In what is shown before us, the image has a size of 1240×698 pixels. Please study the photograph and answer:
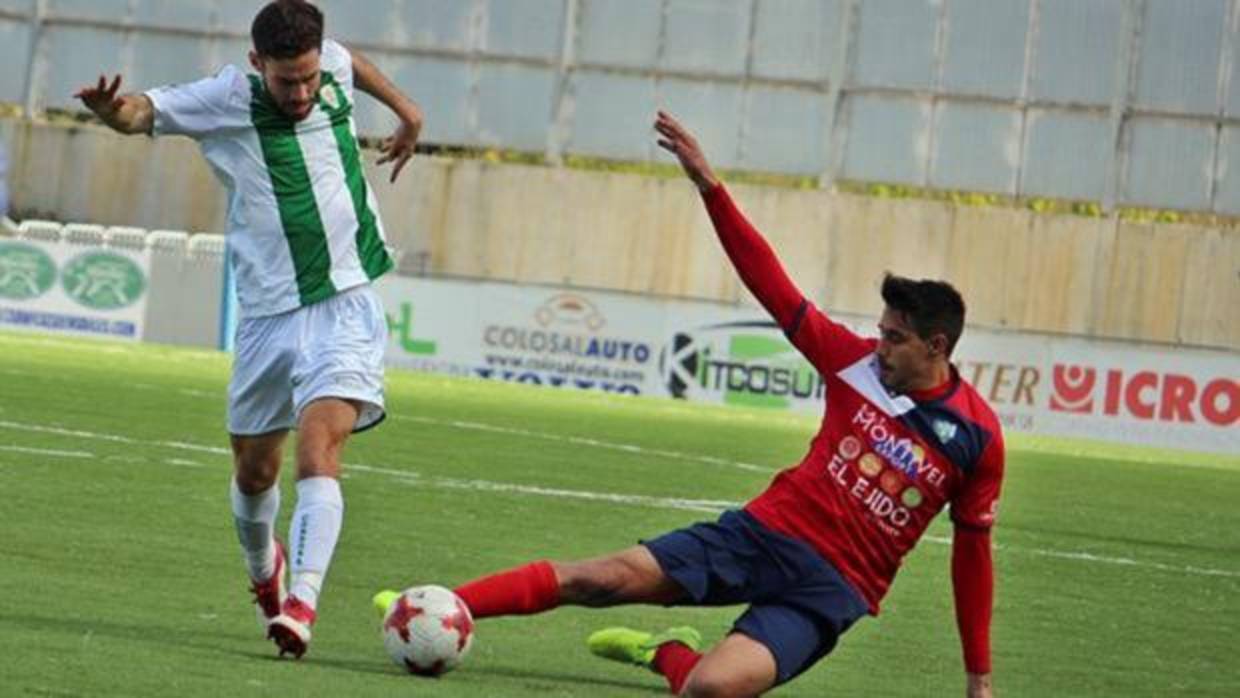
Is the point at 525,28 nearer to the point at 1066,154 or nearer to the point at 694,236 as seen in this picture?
the point at 694,236

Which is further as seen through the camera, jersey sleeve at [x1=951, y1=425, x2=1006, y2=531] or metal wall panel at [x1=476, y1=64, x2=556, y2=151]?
metal wall panel at [x1=476, y1=64, x2=556, y2=151]

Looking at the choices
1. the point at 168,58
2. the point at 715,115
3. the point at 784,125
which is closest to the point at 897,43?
the point at 784,125

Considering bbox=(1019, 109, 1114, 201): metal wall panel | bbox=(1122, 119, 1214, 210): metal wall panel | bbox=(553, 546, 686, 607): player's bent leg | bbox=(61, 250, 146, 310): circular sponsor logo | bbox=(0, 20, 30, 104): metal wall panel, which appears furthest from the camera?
bbox=(0, 20, 30, 104): metal wall panel

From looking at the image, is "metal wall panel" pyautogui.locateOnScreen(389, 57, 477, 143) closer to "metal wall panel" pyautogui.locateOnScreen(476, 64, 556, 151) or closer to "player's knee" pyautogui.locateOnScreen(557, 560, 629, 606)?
"metal wall panel" pyautogui.locateOnScreen(476, 64, 556, 151)

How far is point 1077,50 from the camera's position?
41.8 meters

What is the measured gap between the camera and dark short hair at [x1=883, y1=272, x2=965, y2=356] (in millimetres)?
8461

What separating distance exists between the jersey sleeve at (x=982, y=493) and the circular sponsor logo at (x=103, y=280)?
86.4ft

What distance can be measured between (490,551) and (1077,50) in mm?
29482

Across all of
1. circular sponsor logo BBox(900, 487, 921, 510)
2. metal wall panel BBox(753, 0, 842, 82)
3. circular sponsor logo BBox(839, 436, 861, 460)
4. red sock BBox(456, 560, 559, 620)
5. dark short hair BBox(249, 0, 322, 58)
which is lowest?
red sock BBox(456, 560, 559, 620)

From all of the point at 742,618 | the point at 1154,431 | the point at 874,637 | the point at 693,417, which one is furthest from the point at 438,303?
the point at 742,618

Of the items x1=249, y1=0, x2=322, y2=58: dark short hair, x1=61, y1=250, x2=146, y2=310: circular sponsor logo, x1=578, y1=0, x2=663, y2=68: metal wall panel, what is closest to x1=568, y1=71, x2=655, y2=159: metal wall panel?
x1=578, y1=0, x2=663, y2=68: metal wall panel

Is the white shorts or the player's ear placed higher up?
the player's ear

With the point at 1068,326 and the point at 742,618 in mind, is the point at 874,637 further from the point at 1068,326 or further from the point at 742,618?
the point at 1068,326

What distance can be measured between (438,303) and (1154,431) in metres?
7.94
